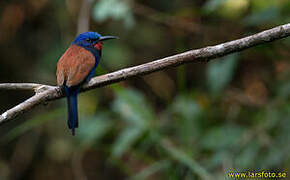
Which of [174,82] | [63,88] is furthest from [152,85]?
[63,88]

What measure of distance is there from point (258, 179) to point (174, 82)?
2.35m

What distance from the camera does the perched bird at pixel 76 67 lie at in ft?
8.89

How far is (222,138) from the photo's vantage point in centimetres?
341

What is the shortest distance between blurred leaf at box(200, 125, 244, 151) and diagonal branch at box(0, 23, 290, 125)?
1286mm

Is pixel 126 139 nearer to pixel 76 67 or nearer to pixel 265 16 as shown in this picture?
pixel 76 67

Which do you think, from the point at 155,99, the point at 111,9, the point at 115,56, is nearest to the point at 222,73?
the point at 111,9

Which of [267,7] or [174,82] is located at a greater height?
[267,7]

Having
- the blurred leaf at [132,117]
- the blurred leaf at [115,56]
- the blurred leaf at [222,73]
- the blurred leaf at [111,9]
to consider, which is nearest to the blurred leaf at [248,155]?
the blurred leaf at [222,73]

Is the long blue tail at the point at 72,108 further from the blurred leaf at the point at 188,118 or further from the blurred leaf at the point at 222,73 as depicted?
the blurred leaf at the point at 222,73

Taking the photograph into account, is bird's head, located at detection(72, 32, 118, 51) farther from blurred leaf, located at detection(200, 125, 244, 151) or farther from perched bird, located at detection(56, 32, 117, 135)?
blurred leaf, located at detection(200, 125, 244, 151)

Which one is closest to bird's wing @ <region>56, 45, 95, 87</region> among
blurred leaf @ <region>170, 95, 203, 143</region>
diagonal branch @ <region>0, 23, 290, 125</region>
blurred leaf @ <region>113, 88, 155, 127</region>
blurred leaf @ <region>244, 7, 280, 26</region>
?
diagonal branch @ <region>0, 23, 290, 125</region>

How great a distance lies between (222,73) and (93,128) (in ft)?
3.98

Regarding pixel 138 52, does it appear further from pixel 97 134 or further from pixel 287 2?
pixel 287 2

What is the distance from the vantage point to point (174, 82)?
5410 mm
